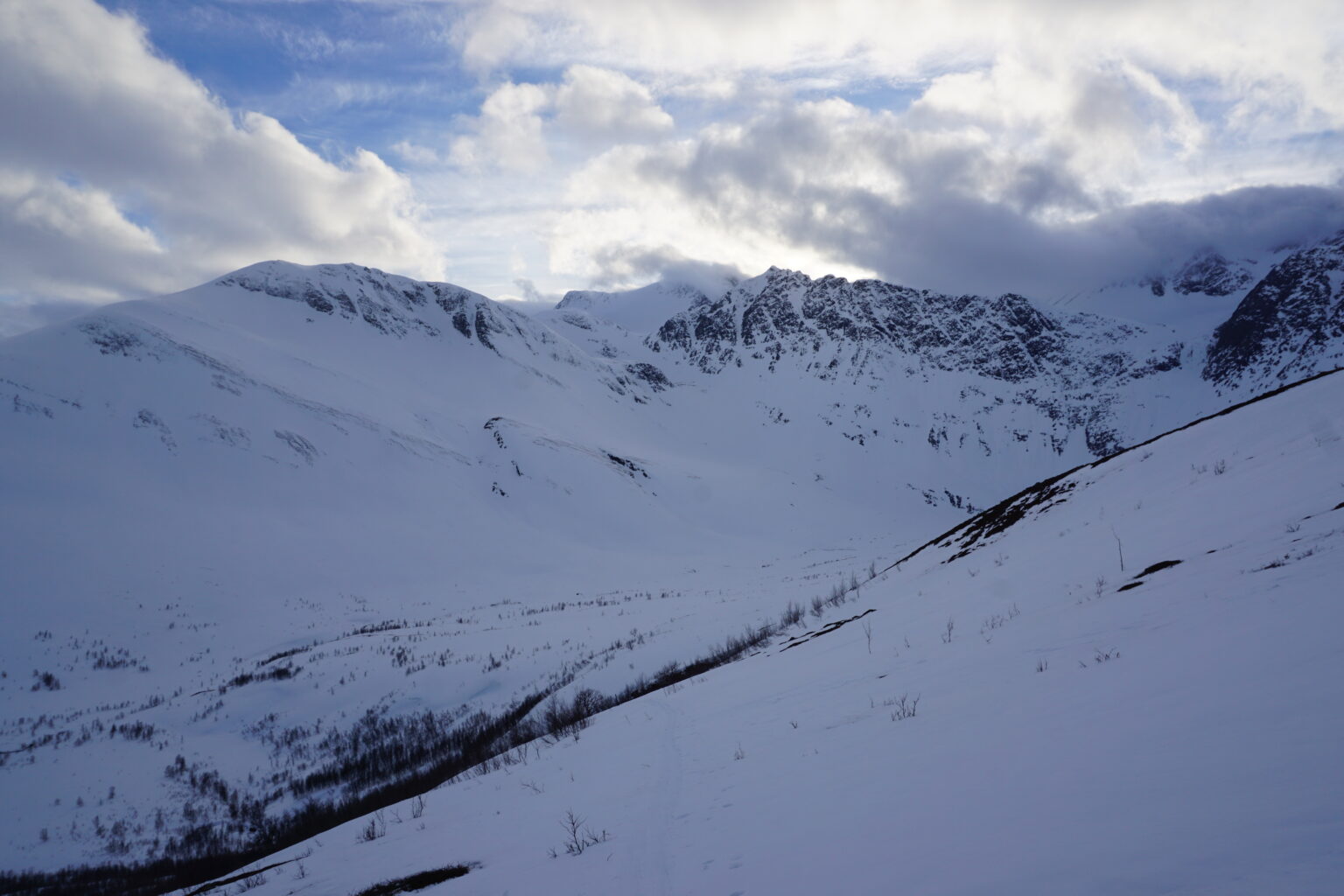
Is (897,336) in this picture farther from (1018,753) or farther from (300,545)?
(1018,753)

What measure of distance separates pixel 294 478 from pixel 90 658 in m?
25.9

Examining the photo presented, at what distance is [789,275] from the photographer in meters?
182

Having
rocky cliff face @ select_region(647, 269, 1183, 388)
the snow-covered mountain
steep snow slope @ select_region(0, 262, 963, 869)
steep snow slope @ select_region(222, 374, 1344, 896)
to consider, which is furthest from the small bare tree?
rocky cliff face @ select_region(647, 269, 1183, 388)

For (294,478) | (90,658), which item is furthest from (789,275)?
(90,658)

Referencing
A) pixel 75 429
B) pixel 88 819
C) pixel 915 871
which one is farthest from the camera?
pixel 75 429

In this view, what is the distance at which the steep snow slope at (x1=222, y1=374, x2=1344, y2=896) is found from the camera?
2.92 m

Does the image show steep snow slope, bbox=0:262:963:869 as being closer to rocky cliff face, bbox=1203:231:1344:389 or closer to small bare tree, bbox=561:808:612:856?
small bare tree, bbox=561:808:612:856

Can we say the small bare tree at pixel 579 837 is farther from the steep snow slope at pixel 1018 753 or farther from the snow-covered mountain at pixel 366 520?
the snow-covered mountain at pixel 366 520

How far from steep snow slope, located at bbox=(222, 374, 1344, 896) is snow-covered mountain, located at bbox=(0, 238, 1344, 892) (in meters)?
7.10

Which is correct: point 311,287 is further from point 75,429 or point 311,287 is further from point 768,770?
point 768,770

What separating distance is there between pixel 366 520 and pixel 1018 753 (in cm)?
5414

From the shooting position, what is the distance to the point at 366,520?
167 feet

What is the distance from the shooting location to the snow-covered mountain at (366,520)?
1981cm

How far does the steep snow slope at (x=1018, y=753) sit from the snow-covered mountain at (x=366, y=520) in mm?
7097
